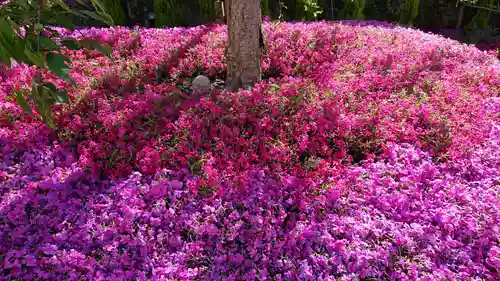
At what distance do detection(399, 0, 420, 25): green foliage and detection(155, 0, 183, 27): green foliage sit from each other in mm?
5130

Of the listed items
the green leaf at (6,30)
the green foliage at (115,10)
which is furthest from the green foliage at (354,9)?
the green leaf at (6,30)

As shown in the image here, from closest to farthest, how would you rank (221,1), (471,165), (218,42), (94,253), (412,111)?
(94,253)
(471,165)
(412,111)
(218,42)
(221,1)

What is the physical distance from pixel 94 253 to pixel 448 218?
9.36 ft

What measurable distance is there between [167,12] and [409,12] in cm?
549

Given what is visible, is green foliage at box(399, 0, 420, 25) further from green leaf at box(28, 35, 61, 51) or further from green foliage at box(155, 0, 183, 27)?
green leaf at box(28, 35, 61, 51)

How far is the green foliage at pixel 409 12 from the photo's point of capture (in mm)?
8344

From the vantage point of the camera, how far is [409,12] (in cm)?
848

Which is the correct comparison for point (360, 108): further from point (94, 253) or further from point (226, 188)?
point (94, 253)

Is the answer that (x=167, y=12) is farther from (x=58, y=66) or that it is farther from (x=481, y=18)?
(x=481, y=18)

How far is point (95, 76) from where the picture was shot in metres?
4.73

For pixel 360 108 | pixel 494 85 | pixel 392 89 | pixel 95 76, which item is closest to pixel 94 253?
pixel 95 76

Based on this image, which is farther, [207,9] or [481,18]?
[481,18]

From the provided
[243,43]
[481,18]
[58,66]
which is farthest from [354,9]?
[58,66]

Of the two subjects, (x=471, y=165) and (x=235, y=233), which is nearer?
(x=235, y=233)
